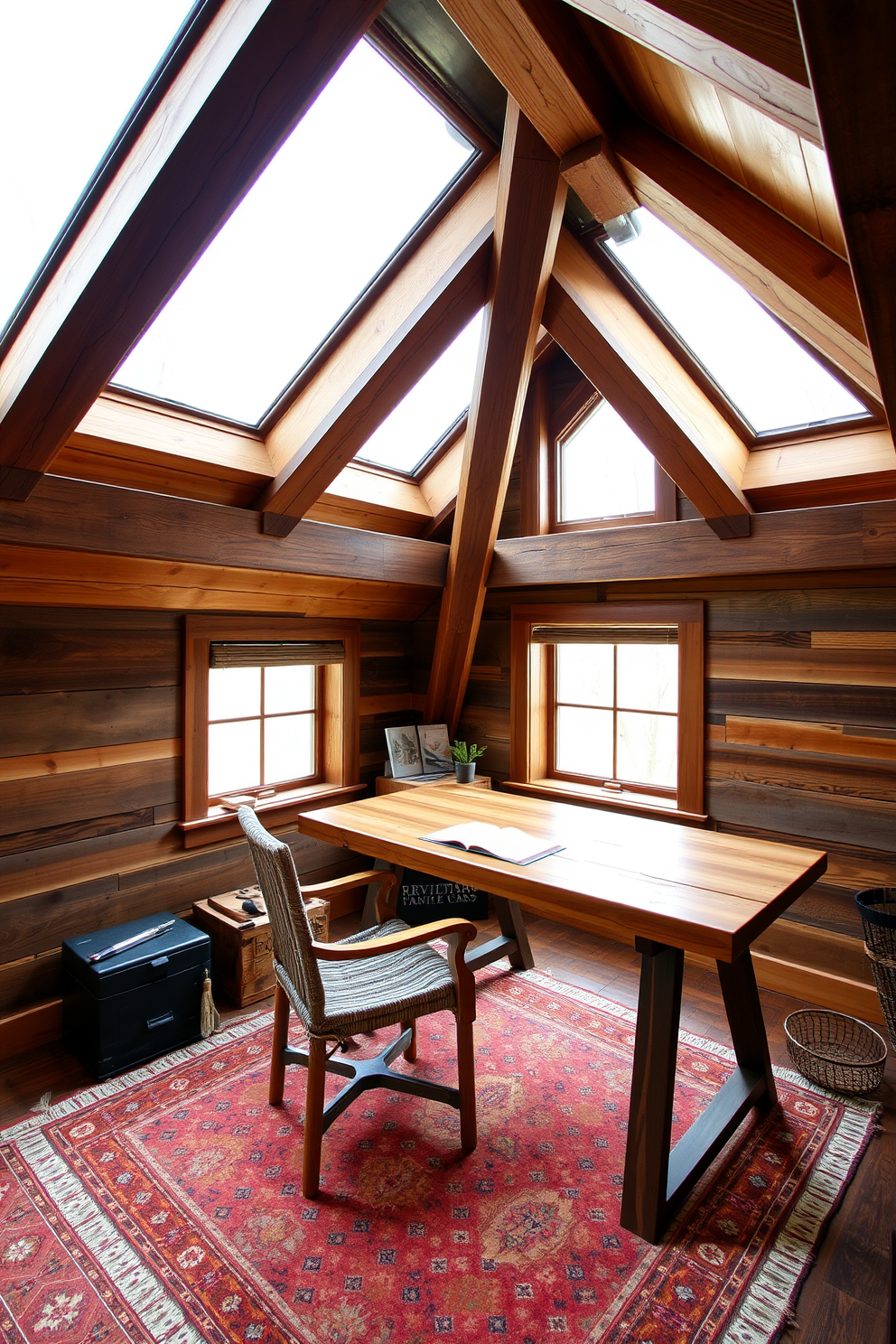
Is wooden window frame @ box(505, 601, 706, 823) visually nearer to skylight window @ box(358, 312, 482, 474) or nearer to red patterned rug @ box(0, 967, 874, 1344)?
skylight window @ box(358, 312, 482, 474)

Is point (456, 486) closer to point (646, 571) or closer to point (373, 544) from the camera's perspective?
→ point (373, 544)

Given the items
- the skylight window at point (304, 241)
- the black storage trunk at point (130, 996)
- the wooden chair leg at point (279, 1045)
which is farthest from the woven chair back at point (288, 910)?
the skylight window at point (304, 241)

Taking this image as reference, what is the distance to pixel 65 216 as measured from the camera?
5.72 ft

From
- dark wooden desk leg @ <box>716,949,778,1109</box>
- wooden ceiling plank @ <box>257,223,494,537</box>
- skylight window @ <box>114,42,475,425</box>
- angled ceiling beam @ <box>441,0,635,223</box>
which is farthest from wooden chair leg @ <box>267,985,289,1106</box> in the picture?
angled ceiling beam @ <box>441,0,635,223</box>

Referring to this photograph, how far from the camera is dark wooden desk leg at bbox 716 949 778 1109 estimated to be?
7.86ft

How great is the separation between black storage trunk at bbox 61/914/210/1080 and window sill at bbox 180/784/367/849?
20.5 inches

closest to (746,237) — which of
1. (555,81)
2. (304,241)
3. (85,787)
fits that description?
(555,81)

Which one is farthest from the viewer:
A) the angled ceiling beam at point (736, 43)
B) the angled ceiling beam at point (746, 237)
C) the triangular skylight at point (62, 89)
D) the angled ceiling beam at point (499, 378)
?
the angled ceiling beam at point (499, 378)

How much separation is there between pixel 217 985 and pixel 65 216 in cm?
284

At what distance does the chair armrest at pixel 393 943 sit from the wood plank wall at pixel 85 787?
4.53ft

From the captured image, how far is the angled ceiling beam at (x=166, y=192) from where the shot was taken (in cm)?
137

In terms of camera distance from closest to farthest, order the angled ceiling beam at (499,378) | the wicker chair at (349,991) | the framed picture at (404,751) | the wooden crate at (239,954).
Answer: the wicker chair at (349,991) < the angled ceiling beam at (499,378) < the wooden crate at (239,954) < the framed picture at (404,751)

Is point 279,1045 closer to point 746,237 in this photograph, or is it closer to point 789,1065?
point 789,1065

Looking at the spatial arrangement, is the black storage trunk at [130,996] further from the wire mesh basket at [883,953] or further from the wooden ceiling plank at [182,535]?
the wire mesh basket at [883,953]
